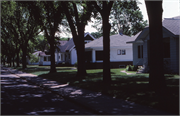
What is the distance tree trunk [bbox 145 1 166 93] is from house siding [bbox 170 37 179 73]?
39.7ft

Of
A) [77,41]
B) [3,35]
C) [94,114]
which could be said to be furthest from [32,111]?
[3,35]

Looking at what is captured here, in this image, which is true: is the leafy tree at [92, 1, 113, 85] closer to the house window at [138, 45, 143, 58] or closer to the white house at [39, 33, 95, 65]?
the house window at [138, 45, 143, 58]

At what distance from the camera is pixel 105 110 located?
25.1ft

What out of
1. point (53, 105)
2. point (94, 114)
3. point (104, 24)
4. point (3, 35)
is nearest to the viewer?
point (94, 114)

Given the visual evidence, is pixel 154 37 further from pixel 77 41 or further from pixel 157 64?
pixel 77 41

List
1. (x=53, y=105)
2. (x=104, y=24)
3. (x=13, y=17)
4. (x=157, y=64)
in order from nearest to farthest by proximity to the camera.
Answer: (x=53, y=105), (x=157, y=64), (x=104, y=24), (x=13, y=17)

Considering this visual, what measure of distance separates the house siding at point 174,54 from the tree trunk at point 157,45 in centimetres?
1209

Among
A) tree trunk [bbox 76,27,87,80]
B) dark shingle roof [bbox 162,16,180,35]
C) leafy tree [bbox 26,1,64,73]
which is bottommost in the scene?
tree trunk [bbox 76,27,87,80]

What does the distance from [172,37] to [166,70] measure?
3166mm

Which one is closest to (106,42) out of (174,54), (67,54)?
(174,54)

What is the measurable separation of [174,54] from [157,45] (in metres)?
12.5

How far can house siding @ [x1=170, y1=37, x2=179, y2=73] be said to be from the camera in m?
21.7

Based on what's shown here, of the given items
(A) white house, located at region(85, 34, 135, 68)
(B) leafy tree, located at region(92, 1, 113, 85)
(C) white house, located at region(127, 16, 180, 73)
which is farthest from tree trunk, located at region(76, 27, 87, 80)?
(A) white house, located at region(85, 34, 135, 68)

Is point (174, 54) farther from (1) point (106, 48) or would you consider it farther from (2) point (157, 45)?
(2) point (157, 45)
